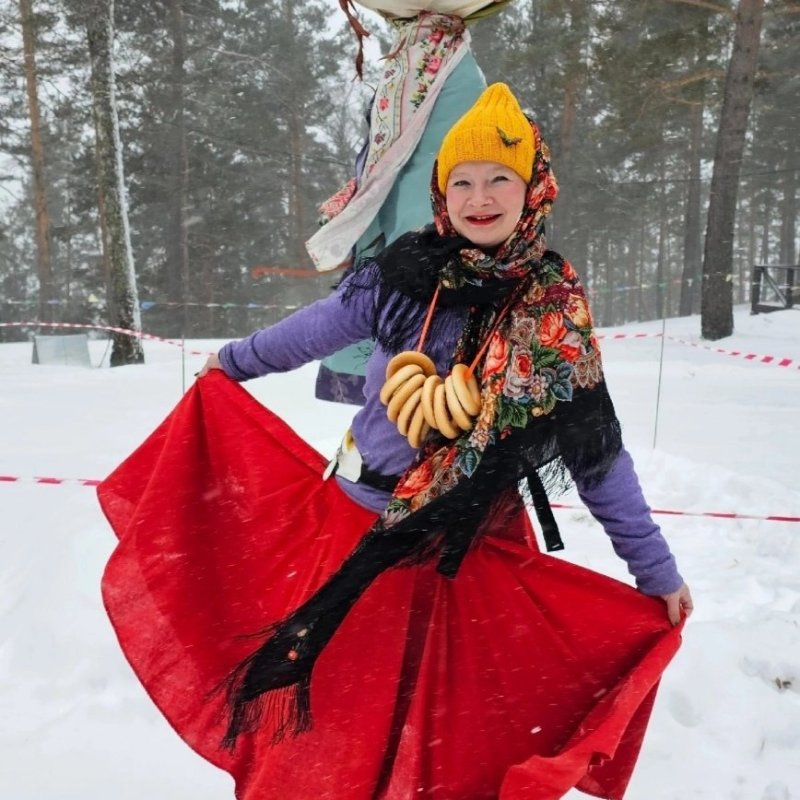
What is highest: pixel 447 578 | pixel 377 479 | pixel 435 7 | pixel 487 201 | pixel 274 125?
pixel 274 125

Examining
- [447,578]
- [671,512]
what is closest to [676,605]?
[447,578]

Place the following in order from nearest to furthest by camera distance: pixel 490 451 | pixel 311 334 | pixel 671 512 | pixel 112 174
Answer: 1. pixel 490 451
2. pixel 311 334
3. pixel 671 512
4. pixel 112 174

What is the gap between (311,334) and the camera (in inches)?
74.7

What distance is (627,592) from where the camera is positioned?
162 cm

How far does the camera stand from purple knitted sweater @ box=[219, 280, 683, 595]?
1622 mm

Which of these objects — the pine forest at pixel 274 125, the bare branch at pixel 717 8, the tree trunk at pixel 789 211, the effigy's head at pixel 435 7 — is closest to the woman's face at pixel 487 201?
the effigy's head at pixel 435 7

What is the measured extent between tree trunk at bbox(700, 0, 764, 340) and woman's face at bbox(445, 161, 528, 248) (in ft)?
37.5

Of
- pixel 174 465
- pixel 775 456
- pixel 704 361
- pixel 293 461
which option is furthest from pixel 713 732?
pixel 704 361

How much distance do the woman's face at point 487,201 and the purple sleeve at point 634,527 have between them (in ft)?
1.84

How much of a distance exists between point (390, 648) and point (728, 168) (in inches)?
482

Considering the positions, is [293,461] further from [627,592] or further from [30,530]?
[30,530]

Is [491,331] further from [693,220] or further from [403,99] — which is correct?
[693,220]

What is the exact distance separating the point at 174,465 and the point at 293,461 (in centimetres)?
32

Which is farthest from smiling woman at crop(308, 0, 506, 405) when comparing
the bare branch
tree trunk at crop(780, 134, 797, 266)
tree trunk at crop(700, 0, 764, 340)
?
tree trunk at crop(780, 134, 797, 266)
